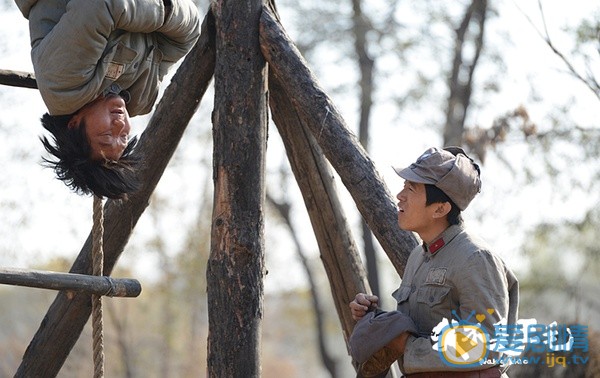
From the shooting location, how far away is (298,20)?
15.7m

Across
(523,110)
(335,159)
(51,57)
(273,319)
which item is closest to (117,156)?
(51,57)

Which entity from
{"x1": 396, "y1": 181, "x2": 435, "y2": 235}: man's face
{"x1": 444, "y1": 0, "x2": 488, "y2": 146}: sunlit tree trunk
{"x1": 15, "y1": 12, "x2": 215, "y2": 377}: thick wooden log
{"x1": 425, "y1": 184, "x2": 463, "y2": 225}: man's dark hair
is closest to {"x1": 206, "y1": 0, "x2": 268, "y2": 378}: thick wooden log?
{"x1": 15, "y1": 12, "x2": 215, "y2": 377}: thick wooden log

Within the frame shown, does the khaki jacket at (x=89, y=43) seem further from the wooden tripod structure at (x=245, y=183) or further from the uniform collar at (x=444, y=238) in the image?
the uniform collar at (x=444, y=238)

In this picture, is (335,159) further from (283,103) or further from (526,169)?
(526,169)

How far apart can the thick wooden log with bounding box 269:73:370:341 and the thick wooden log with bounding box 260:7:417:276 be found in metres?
0.11

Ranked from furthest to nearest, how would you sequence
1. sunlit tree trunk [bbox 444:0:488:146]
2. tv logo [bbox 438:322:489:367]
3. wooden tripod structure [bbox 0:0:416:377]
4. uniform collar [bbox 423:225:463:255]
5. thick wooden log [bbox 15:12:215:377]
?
sunlit tree trunk [bbox 444:0:488:146], thick wooden log [bbox 15:12:215:377], wooden tripod structure [bbox 0:0:416:377], uniform collar [bbox 423:225:463:255], tv logo [bbox 438:322:489:367]

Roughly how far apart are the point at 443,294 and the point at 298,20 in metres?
12.6

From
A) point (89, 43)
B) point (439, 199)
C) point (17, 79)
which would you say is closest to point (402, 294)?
point (439, 199)

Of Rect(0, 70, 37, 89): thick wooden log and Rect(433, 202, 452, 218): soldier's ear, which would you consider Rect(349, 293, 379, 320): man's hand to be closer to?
Rect(433, 202, 452, 218): soldier's ear

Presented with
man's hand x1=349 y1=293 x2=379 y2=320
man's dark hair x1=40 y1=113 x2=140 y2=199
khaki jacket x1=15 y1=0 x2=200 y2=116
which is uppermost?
khaki jacket x1=15 y1=0 x2=200 y2=116

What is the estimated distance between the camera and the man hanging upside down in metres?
3.80

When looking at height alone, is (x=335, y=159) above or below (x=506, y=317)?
above

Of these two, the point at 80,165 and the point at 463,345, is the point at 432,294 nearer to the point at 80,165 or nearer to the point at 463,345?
the point at 463,345

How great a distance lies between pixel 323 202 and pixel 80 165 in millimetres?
1442
